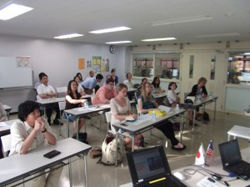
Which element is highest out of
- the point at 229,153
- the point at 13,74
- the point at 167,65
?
the point at 167,65

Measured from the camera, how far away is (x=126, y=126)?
2777 mm

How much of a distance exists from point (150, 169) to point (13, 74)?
5.93 m

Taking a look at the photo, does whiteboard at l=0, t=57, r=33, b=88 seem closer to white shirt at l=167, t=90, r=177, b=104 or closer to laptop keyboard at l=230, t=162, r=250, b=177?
white shirt at l=167, t=90, r=177, b=104

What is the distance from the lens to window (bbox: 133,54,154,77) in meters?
8.77

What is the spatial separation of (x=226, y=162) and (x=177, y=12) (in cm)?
223

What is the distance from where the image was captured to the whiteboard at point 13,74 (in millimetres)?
5629

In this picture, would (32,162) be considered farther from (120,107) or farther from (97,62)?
(97,62)

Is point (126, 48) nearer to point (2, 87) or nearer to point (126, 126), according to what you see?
point (2, 87)

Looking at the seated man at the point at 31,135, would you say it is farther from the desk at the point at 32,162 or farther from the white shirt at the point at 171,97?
the white shirt at the point at 171,97

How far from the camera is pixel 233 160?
67.4 inches

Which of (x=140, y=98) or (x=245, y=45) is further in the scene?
(x=245, y=45)

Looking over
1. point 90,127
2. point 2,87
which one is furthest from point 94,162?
point 2,87

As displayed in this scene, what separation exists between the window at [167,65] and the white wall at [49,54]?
255 centimetres

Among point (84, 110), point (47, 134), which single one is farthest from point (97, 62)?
point (47, 134)
